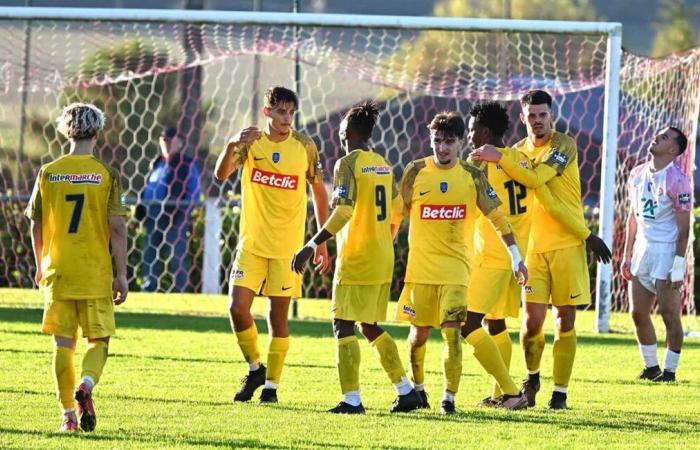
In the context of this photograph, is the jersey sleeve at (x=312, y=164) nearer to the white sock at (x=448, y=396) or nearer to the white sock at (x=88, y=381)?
the white sock at (x=448, y=396)

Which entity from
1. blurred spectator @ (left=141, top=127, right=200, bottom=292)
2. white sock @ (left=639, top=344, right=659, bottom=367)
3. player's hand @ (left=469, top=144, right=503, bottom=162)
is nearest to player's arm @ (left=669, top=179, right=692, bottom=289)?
white sock @ (left=639, top=344, right=659, bottom=367)

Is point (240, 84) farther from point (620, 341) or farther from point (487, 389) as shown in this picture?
point (487, 389)

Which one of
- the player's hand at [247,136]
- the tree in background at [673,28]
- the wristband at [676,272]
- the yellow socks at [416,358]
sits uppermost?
the tree in background at [673,28]

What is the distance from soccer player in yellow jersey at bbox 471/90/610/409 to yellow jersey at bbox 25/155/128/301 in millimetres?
2675

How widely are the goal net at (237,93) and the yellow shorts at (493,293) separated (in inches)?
204

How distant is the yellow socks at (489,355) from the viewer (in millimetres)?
8711

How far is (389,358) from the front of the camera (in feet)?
28.4

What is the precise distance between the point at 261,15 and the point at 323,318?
326 cm

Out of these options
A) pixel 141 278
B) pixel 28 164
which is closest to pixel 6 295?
pixel 141 278

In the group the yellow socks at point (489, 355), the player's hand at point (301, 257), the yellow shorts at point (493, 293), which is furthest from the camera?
the yellow shorts at point (493, 293)

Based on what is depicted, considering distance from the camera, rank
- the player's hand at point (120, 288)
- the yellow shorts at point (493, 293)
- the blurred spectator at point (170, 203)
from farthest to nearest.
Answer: the blurred spectator at point (170, 203) < the yellow shorts at point (493, 293) < the player's hand at point (120, 288)

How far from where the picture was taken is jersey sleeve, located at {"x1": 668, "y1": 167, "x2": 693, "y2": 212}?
11156 mm

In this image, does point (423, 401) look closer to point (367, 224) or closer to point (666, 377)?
point (367, 224)

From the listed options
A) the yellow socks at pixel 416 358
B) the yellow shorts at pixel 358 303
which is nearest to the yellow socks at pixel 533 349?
the yellow socks at pixel 416 358
